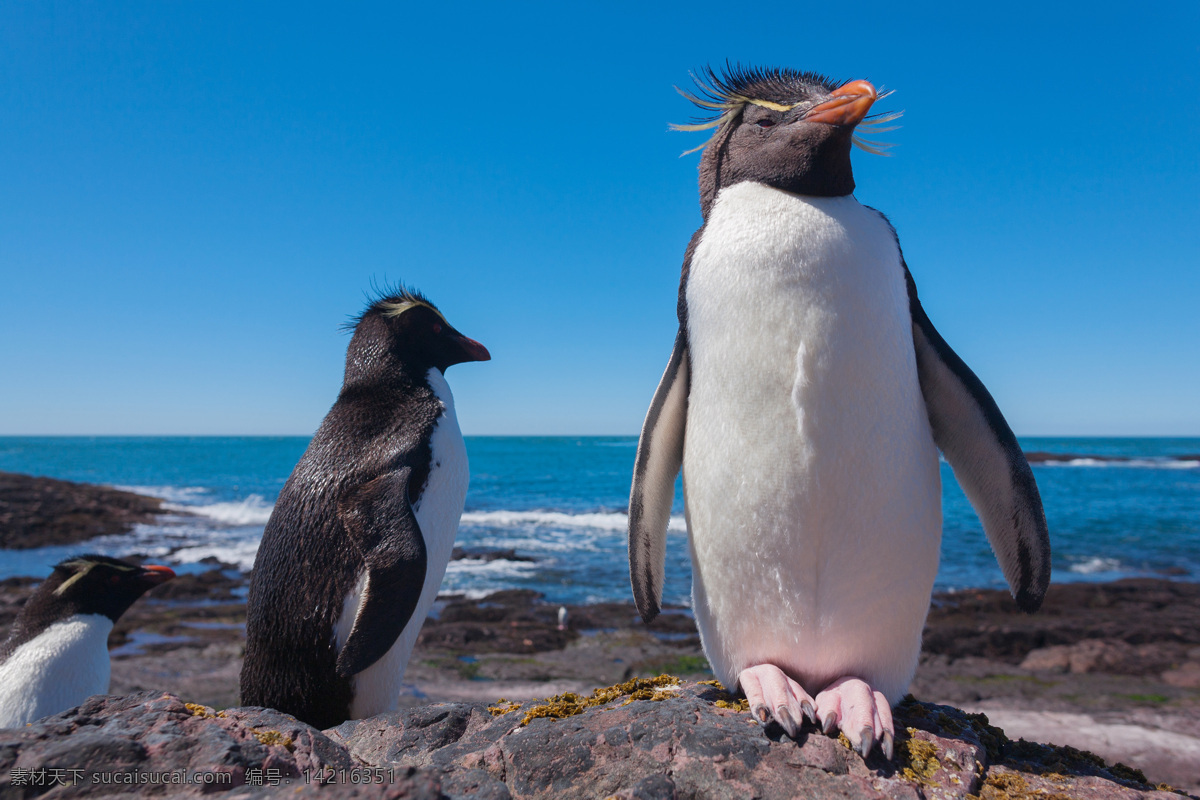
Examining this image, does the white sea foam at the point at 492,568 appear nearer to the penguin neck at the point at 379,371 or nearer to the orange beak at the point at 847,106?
the penguin neck at the point at 379,371

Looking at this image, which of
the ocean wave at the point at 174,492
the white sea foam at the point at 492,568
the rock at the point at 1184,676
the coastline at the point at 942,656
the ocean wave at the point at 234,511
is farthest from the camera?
the ocean wave at the point at 174,492

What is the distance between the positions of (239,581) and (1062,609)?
15.3 metres

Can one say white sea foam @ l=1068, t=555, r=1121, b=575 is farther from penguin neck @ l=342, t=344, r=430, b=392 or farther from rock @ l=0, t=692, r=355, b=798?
rock @ l=0, t=692, r=355, b=798

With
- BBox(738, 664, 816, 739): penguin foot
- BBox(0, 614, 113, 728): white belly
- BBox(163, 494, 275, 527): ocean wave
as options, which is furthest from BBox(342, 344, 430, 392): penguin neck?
BBox(163, 494, 275, 527): ocean wave

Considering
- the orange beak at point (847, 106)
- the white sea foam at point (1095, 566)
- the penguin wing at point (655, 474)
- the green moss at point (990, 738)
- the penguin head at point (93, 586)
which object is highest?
the orange beak at point (847, 106)

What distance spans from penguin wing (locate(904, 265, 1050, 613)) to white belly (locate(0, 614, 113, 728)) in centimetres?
465

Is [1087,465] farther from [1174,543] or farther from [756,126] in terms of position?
[756,126]

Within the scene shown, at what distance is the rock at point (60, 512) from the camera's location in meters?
16.7

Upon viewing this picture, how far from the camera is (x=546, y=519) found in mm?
24016

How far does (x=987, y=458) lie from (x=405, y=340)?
273 cm

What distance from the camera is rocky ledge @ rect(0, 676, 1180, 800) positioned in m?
1.32

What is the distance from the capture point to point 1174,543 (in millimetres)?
18484

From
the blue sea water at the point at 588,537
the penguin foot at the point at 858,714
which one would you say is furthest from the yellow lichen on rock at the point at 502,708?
the blue sea water at the point at 588,537

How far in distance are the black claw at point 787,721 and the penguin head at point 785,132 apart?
151 centimetres
